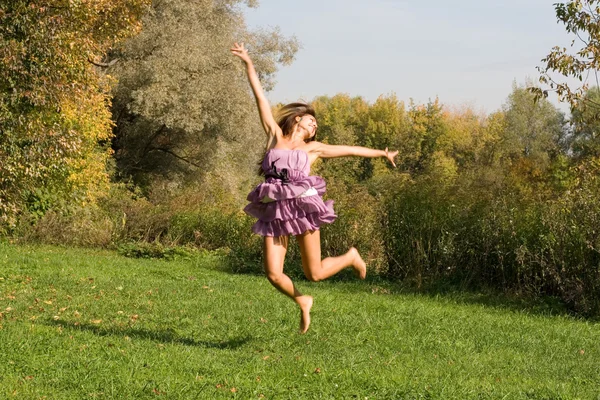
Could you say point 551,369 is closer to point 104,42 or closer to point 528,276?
point 528,276

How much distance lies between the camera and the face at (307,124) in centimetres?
699

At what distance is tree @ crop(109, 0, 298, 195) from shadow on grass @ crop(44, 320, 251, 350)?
21.5m

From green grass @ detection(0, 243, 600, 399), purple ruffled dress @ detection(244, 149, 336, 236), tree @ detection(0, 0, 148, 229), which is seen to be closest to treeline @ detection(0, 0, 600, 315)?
tree @ detection(0, 0, 148, 229)

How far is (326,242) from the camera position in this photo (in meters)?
15.9

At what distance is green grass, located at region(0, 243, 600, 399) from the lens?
18.7 feet

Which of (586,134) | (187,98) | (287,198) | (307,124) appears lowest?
(287,198)

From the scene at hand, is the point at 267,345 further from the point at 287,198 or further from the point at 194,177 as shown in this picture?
the point at 194,177

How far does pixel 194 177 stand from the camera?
110 feet

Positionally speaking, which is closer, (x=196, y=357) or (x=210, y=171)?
(x=196, y=357)

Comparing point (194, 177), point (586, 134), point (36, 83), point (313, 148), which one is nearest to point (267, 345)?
point (313, 148)

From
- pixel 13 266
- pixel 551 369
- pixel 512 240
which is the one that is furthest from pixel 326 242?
pixel 551 369

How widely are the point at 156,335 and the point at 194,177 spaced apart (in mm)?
25986

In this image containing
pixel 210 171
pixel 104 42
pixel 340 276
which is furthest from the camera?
pixel 210 171

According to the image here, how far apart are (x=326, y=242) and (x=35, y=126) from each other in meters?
6.34
